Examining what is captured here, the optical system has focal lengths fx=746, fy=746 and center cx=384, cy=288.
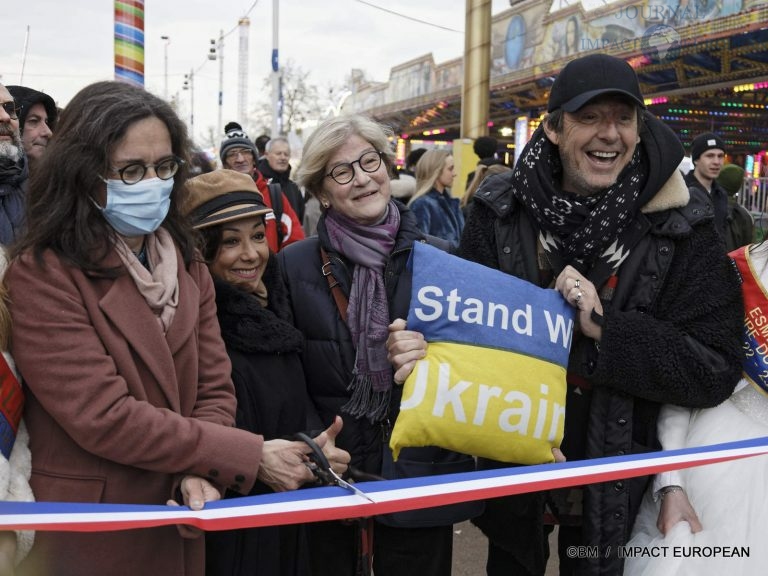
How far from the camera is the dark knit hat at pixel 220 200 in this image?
2365 mm

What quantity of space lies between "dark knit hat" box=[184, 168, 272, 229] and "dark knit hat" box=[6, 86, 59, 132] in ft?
5.74

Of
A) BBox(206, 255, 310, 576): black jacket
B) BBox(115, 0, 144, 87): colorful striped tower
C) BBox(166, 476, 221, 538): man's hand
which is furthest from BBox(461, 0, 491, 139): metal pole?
BBox(166, 476, 221, 538): man's hand

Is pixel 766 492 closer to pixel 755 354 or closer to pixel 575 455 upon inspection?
pixel 755 354

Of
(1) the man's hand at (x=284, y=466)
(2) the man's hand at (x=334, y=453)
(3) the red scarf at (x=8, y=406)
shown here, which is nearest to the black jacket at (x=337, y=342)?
(2) the man's hand at (x=334, y=453)

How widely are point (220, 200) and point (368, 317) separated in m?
0.61

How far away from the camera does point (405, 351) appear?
83.9 inches

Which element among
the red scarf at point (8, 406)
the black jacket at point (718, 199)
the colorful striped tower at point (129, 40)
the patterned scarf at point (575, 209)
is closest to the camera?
the red scarf at point (8, 406)

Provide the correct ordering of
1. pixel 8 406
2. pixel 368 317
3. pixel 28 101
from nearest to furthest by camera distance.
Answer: pixel 8 406, pixel 368 317, pixel 28 101

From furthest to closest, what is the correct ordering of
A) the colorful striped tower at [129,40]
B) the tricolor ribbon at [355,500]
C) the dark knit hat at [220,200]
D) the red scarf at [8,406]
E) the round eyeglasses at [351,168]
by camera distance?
the colorful striped tower at [129,40] < the round eyeglasses at [351,168] < the dark knit hat at [220,200] < the red scarf at [8,406] < the tricolor ribbon at [355,500]

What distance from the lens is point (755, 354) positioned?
214 cm

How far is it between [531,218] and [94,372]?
141cm

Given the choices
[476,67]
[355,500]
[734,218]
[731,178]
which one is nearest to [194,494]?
[355,500]

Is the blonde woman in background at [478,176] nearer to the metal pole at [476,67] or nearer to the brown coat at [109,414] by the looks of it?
the metal pole at [476,67]

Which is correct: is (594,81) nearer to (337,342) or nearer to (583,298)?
(583,298)
